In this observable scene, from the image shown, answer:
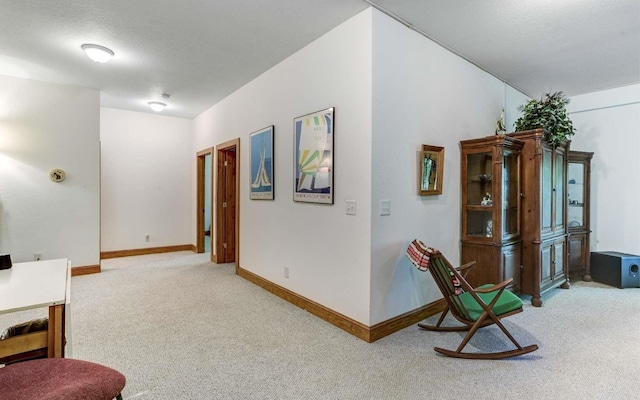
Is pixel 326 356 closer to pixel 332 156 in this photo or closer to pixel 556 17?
pixel 332 156

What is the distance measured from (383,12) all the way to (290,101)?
134 centimetres

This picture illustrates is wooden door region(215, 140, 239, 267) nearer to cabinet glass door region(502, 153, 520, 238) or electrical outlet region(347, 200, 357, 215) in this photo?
electrical outlet region(347, 200, 357, 215)

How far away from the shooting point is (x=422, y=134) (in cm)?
311

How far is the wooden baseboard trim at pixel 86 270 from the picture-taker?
469 cm

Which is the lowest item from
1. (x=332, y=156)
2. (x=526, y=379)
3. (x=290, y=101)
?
(x=526, y=379)

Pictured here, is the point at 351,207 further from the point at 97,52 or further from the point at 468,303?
the point at 97,52

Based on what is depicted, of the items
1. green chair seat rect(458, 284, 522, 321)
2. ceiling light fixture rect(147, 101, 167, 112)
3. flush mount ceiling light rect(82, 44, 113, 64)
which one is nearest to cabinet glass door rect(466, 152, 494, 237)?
green chair seat rect(458, 284, 522, 321)

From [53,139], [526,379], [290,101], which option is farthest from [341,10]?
[53,139]

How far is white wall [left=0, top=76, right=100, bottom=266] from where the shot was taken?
4316mm

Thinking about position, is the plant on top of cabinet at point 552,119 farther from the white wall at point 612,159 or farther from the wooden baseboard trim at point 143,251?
the wooden baseboard trim at point 143,251

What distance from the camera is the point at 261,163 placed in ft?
13.6

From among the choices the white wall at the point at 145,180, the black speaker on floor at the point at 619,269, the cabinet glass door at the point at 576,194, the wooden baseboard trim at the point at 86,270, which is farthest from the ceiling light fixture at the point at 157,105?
the black speaker on floor at the point at 619,269

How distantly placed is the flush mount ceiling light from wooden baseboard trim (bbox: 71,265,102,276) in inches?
120

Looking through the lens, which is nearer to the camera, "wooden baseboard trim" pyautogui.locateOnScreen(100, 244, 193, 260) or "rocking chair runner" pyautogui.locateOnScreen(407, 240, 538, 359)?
"rocking chair runner" pyautogui.locateOnScreen(407, 240, 538, 359)
